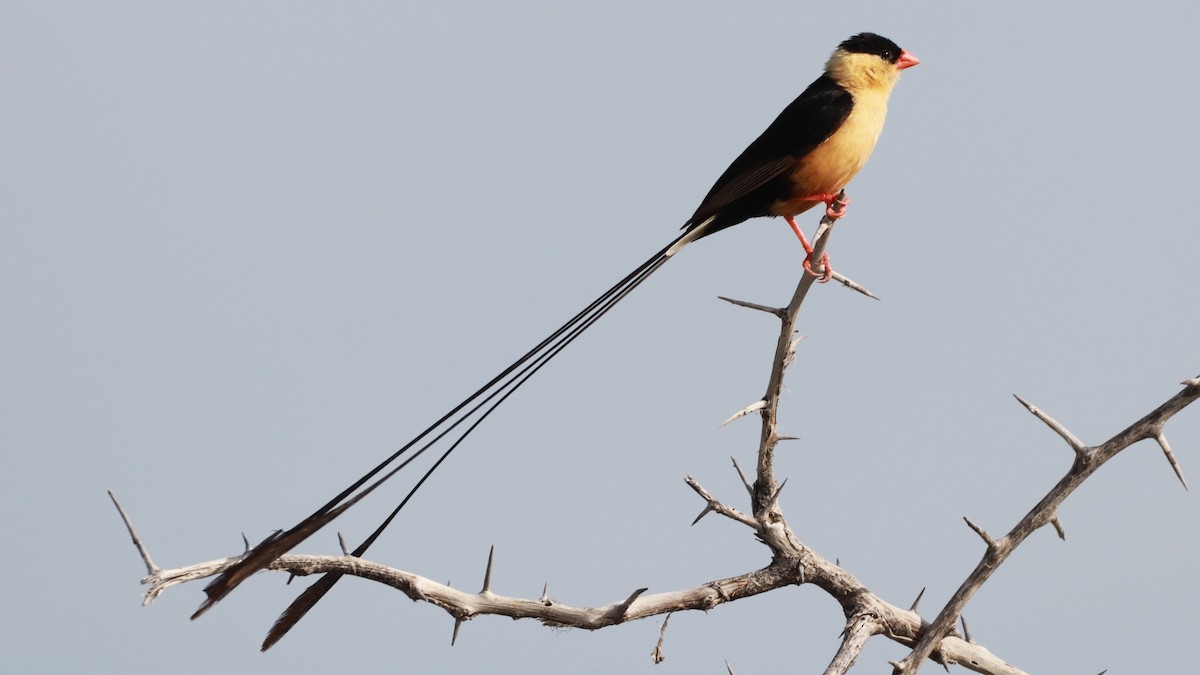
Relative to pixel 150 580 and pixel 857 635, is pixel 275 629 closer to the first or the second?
pixel 150 580

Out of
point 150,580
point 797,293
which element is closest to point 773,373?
point 797,293

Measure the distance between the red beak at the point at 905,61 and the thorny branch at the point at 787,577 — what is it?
1355mm

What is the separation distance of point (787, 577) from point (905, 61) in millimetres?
2641

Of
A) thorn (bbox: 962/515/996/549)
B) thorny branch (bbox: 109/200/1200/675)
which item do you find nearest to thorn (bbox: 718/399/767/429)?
thorny branch (bbox: 109/200/1200/675)

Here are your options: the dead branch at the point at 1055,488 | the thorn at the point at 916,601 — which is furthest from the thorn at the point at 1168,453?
the thorn at the point at 916,601

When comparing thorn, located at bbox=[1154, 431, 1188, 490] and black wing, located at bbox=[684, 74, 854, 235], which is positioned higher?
black wing, located at bbox=[684, 74, 854, 235]

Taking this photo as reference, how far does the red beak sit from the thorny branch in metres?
1.36

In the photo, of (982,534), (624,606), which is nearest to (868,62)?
(982,534)

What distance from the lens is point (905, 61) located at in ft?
18.6

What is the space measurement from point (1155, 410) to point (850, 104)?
184cm

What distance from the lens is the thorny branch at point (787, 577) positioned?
158 inches

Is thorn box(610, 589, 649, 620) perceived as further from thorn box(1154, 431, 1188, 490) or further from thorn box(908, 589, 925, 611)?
thorn box(1154, 431, 1188, 490)

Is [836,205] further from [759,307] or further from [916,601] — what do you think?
[916,601]

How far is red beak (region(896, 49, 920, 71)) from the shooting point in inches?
222
